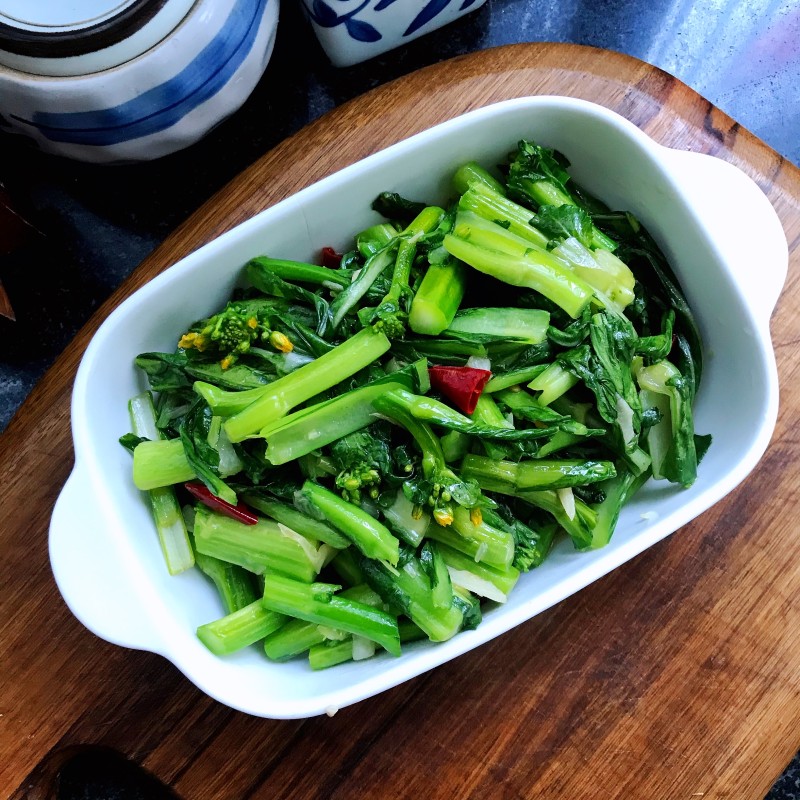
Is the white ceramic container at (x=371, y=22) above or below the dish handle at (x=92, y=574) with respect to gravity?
above

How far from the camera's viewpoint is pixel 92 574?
1595 mm

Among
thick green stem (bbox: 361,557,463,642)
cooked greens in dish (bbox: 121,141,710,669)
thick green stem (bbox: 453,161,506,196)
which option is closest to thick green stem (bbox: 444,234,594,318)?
cooked greens in dish (bbox: 121,141,710,669)

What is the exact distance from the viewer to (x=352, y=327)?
175cm

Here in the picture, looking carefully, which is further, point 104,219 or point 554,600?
point 104,219

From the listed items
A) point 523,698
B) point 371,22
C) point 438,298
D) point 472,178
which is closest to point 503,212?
point 472,178

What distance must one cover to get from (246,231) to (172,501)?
24.3 inches

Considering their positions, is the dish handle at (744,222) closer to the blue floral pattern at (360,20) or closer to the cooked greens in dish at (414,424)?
the cooked greens in dish at (414,424)

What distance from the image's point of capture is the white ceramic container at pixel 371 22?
6.75 feet

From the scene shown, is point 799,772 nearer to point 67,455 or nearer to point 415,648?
point 415,648

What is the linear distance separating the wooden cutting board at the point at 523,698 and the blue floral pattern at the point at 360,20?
1244 millimetres

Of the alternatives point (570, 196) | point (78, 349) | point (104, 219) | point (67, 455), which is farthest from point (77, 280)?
point (570, 196)

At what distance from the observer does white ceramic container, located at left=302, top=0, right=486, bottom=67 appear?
206 cm

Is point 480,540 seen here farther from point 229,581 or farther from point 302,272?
point 302,272

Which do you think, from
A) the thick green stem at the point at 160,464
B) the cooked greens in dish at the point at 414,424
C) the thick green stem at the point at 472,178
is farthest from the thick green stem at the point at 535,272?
the thick green stem at the point at 160,464
